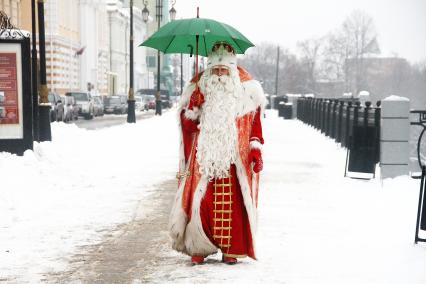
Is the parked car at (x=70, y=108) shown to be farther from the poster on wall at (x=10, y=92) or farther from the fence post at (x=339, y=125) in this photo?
the poster on wall at (x=10, y=92)

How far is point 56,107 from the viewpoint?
1243 inches

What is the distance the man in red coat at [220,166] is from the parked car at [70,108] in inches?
1153

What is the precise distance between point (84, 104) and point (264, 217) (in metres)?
33.0

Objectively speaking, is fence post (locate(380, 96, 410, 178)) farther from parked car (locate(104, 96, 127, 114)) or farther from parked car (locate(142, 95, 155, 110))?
parked car (locate(142, 95, 155, 110))

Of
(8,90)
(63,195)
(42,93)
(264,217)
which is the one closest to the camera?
(264,217)

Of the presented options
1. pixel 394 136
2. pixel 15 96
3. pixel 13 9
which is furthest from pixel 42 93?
pixel 13 9

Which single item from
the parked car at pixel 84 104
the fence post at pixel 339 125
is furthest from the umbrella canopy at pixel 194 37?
the parked car at pixel 84 104

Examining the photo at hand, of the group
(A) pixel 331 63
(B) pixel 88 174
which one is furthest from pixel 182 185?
(A) pixel 331 63

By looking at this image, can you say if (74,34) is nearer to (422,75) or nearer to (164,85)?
(164,85)

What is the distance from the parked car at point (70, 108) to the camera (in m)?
34.4

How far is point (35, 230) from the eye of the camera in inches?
281

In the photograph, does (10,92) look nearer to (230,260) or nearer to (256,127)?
(256,127)

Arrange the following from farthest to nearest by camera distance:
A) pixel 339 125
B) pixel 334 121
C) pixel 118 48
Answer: pixel 118 48, pixel 334 121, pixel 339 125

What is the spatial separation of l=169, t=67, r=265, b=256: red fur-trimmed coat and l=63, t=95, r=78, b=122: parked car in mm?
29194
